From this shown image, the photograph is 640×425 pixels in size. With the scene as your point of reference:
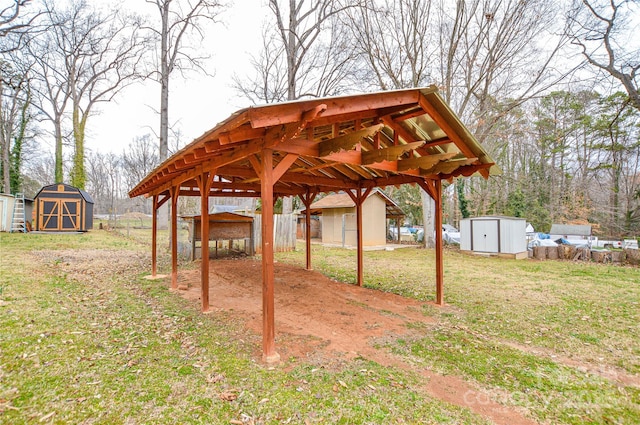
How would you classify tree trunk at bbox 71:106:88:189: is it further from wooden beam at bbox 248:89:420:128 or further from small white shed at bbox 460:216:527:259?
small white shed at bbox 460:216:527:259

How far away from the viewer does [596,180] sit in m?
19.2

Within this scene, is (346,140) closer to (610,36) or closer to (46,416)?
(46,416)

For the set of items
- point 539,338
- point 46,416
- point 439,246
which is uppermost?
point 439,246

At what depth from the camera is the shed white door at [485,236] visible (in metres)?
12.2

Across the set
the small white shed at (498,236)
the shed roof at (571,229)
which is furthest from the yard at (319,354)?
the shed roof at (571,229)

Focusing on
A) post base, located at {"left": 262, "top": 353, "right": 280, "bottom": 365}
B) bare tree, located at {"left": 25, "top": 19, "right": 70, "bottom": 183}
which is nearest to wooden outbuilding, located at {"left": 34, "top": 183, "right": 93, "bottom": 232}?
bare tree, located at {"left": 25, "top": 19, "right": 70, "bottom": 183}

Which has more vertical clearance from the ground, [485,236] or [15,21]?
[15,21]

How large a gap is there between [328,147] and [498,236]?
11240mm

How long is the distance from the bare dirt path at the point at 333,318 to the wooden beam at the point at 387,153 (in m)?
2.29

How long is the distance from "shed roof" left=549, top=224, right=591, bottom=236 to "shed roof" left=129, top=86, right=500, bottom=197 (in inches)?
689

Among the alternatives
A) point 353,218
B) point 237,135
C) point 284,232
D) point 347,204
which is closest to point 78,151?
point 284,232

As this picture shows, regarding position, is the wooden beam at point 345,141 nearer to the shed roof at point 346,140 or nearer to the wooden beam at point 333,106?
the shed roof at point 346,140

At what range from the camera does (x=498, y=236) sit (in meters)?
12.2

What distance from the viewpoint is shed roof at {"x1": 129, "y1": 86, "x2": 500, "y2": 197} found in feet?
9.77
